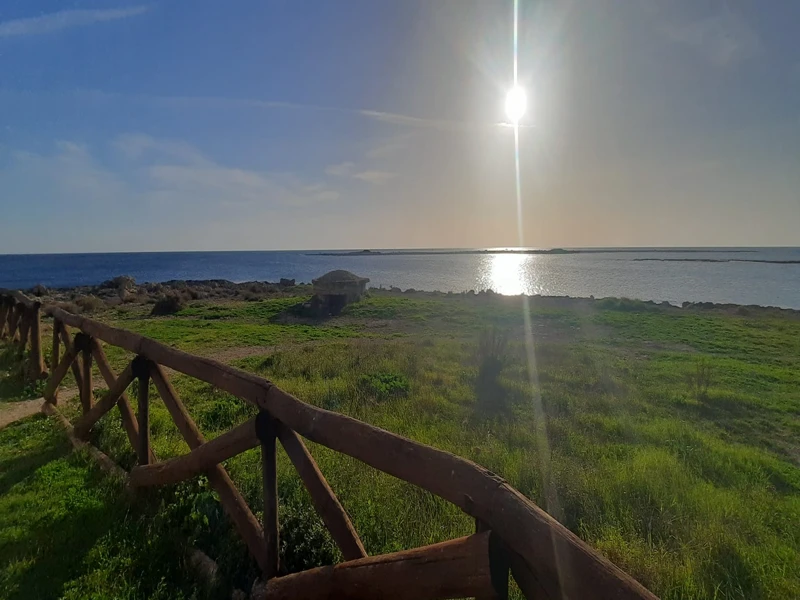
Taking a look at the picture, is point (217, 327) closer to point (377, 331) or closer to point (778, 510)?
point (377, 331)

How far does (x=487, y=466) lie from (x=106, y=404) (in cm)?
439

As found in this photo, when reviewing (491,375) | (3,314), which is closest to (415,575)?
(491,375)

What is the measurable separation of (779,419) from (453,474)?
9559 millimetres

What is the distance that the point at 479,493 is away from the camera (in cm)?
161

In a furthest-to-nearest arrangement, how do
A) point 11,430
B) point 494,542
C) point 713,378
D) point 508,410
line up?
point 713,378, point 508,410, point 11,430, point 494,542

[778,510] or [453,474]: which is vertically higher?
[453,474]

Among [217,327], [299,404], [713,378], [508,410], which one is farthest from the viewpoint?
[217,327]

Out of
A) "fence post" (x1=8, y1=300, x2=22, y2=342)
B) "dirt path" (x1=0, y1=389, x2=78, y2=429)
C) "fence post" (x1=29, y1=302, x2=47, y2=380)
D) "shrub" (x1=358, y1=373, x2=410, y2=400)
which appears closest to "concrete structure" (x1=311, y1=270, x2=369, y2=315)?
"fence post" (x1=8, y1=300, x2=22, y2=342)

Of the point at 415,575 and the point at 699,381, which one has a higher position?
the point at 415,575

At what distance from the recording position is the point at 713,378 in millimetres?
10984

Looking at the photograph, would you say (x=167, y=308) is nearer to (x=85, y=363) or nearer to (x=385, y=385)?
(x=385, y=385)

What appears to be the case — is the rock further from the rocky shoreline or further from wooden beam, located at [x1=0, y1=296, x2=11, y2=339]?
wooden beam, located at [x1=0, y1=296, x2=11, y2=339]

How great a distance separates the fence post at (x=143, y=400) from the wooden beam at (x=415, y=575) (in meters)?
2.63

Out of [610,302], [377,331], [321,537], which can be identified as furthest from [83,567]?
[610,302]
